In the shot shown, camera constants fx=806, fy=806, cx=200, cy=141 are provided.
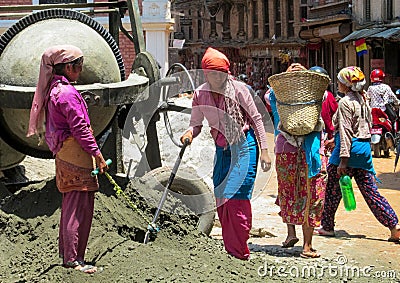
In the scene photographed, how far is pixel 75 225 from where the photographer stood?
5664 millimetres

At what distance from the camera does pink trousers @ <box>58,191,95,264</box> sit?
5641 millimetres

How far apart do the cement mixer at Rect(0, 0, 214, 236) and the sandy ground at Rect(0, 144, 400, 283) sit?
542mm

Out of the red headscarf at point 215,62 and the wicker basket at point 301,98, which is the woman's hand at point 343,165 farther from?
the red headscarf at point 215,62

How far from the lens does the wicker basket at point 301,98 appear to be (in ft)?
22.9

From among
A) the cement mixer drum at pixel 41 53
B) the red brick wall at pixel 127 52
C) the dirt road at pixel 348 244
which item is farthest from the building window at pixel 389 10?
the cement mixer drum at pixel 41 53

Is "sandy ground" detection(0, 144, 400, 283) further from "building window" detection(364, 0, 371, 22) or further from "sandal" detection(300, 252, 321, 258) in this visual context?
"building window" detection(364, 0, 371, 22)

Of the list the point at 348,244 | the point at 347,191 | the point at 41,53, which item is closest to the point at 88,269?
the point at 41,53

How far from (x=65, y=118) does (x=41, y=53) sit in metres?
1.35

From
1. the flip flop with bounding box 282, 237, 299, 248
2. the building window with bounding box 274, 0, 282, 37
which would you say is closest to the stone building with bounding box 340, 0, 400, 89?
the building window with bounding box 274, 0, 282, 37

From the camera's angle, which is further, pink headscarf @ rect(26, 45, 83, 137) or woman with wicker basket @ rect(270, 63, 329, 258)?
woman with wicker basket @ rect(270, 63, 329, 258)

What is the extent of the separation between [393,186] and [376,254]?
16.1ft

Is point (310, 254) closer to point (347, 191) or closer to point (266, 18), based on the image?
point (347, 191)

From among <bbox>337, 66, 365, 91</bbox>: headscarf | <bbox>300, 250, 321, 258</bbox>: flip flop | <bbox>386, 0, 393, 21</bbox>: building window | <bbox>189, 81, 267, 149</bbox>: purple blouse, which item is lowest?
<bbox>300, 250, 321, 258</bbox>: flip flop

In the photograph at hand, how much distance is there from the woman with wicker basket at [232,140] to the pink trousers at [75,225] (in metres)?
1.06
